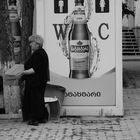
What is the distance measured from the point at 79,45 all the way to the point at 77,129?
5.99 ft

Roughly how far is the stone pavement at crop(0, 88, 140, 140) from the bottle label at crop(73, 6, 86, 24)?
5.99 ft

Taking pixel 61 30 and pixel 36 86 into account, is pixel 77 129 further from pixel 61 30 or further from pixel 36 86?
pixel 61 30

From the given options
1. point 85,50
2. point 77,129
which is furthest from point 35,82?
point 85,50

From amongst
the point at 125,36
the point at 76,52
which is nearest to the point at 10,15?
the point at 76,52

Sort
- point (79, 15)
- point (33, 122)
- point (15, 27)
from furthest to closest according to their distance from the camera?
1. point (15, 27)
2. point (79, 15)
3. point (33, 122)

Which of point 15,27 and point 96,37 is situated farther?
point 15,27

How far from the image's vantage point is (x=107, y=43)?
33.5 feet

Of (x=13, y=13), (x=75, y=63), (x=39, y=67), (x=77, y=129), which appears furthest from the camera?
(x=13, y=13)

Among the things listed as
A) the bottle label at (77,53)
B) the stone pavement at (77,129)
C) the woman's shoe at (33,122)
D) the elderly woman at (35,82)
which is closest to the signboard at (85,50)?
the bottle label at (77,53)

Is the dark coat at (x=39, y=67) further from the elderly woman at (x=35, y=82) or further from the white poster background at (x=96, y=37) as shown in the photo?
the white poster background at (x=96, y=37)

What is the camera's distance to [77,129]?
358 inches

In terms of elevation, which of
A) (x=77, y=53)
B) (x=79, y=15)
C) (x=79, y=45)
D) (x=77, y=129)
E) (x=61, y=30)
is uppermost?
(x=79, y=15)

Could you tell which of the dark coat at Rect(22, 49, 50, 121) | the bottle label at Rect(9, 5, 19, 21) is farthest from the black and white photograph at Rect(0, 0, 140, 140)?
the bottle label at Rect(9, 5, 19, 21)

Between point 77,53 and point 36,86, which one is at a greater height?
point 77,53
